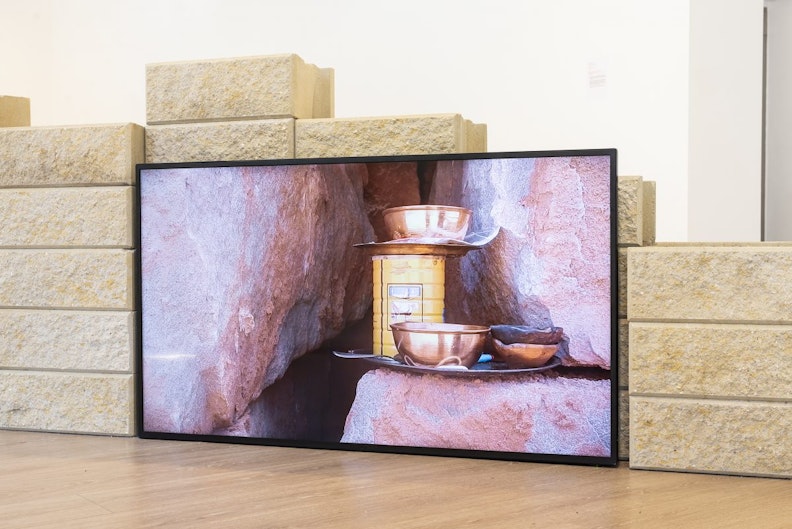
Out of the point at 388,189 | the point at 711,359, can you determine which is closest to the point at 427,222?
the point at 388,189

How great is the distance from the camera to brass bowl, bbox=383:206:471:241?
313cm

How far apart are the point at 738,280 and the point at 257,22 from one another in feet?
12.4

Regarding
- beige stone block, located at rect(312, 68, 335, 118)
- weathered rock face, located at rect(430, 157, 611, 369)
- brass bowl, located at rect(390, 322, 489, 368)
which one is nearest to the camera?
weathered rock face, located at rect(430, 157, 611, 369)

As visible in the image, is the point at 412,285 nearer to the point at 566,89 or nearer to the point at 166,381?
the point at 166,381

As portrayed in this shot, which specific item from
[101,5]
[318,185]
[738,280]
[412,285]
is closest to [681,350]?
[738,280]

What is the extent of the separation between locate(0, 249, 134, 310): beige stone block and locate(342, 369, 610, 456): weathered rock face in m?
1.11

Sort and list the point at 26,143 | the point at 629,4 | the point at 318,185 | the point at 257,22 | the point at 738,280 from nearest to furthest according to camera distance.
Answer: the point at 738,280, the point at 318,185, the point at 26,143, the point at 629,4, the point at 257,22

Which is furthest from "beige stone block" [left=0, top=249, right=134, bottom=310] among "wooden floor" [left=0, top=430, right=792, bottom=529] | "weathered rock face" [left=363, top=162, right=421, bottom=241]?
"weathered rock face" [left=363, top=162, right=421, bottom=241]

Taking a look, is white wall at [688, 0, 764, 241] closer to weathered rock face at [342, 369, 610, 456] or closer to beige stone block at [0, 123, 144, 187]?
weathered rock face at [342, 369, 610, 456]

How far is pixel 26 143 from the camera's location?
141 inches

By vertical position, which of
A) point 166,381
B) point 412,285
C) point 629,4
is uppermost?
point 629,4

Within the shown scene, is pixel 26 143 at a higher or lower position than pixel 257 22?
lower

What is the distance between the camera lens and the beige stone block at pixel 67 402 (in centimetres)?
349

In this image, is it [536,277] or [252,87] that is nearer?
[536,277]
